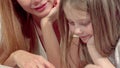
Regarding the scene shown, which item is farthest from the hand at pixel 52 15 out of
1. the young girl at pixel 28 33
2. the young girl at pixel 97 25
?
the young girl at pixel 97 25

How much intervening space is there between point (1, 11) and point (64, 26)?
301 millimetres

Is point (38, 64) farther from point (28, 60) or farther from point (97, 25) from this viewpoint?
point (97, 25)

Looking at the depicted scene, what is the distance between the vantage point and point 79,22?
3.03 feet

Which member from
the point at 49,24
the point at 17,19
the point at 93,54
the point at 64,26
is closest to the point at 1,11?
the point at 17,19

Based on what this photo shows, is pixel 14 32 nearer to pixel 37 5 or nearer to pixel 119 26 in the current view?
pixel 37 5

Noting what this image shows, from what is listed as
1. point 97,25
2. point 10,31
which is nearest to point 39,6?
point 10,31

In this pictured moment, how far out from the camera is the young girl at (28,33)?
1109mm

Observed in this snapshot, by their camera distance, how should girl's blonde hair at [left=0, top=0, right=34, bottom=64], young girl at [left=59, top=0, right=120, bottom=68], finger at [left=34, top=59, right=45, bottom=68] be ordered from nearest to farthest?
young girl at [left=59, top=0, right=120, bottom=68] < finger at [left=34, top=59, right=45, bottom=68] < girl's blonde hair at [left=0, top=0, right=34, bottom=64]

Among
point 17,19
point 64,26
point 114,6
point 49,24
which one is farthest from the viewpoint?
point 17,19

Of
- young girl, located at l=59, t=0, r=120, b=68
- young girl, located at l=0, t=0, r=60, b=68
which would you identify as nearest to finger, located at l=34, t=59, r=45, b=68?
young girl, located at l=0, t=0, r=60, b=68

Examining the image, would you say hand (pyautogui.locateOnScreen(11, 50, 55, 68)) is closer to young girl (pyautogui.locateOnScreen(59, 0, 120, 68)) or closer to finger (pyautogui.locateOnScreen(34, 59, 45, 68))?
finger (pyautogui.locateOnScreen(34, 59, 45, 68))

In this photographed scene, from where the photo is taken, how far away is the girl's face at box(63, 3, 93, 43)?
35.7 inches

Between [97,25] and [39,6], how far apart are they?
294 millimetres

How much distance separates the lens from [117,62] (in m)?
0.92
